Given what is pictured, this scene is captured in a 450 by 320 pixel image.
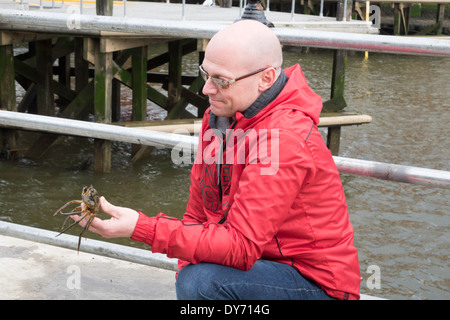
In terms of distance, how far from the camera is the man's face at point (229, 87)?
6.91 feet

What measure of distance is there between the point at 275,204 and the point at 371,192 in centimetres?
612

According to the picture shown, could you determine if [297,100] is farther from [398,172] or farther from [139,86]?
[139,86]

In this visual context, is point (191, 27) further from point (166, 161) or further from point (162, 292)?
point (166, 161)

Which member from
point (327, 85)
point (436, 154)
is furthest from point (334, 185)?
point (327, 85)

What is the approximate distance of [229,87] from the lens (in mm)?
2141

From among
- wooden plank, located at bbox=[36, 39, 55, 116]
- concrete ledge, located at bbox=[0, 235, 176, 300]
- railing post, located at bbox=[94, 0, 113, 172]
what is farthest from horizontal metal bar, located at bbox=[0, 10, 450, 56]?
wooden plank, located at bbox=[36, 39, 55, 116]

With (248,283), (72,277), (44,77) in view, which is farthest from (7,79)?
(248,283)

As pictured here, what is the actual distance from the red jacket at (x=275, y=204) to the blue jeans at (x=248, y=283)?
36mm

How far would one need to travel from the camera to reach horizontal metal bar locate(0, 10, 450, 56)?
7.77ft

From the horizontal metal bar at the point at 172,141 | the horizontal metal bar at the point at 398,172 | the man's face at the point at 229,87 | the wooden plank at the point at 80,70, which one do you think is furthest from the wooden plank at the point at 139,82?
the man's face at the point at 229,87

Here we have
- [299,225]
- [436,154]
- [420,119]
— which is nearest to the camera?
[299,225]
